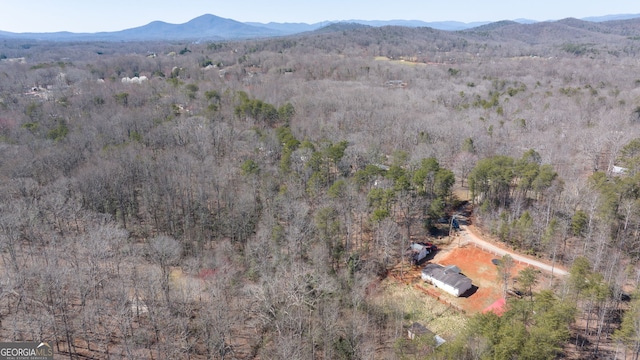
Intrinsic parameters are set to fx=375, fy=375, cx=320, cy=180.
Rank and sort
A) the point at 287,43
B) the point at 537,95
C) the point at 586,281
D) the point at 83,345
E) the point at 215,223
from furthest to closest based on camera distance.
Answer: the point at 287,43 → the point at 537,95 → the point at 215,223 → the point at 586,281 → the point at 83,345

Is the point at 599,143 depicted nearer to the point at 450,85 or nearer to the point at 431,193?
the point at 431,193

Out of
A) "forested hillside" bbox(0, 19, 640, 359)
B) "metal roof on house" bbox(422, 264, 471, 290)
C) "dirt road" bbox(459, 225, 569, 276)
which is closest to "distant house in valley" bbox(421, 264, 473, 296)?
"metal roof on house" bbox(422, 264, 471, 290)

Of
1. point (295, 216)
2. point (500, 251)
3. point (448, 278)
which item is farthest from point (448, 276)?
point (295, 216)

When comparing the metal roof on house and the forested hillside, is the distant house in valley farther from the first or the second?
the forested hillside

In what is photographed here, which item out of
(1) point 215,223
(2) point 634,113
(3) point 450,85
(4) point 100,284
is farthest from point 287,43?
(4) point 100,284

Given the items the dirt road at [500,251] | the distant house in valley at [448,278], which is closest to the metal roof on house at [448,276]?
the distant house in valley at [448,278]

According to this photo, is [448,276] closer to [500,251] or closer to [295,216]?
[500,251]
